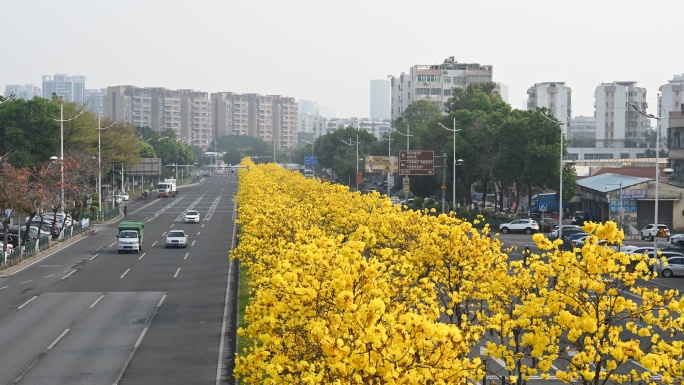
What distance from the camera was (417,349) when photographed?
480 inches

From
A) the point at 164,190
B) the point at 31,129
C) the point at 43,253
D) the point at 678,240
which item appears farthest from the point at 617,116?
the point at 43,253

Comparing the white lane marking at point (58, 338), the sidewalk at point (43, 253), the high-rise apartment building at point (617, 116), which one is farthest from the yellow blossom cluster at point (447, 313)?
the high-rise apartment building at point (617, 116)

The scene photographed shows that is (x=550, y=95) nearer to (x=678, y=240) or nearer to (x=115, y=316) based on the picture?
(x=678, y=240)

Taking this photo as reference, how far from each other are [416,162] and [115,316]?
41673 millimetres

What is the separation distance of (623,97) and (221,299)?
150 meters

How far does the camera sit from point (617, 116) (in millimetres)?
179125

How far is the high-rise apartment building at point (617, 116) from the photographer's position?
177125 millimetres

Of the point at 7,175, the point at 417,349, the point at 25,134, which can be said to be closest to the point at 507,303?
the point at 417,349

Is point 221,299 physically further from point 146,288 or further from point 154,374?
point 154,374

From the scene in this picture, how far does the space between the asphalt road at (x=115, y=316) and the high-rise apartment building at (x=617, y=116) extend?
13020cm

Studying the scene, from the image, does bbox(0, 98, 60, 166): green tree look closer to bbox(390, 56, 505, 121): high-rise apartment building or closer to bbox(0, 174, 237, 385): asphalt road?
bbox(0, 174, 237, 385): asphalt road

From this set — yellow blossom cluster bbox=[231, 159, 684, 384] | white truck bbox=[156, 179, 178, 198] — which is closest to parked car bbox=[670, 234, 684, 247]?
yellow blossom cluster bbox=[231, 159, 684, 384]

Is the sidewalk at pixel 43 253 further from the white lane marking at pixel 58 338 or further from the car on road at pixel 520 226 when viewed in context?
the car on road at pixel 520 226

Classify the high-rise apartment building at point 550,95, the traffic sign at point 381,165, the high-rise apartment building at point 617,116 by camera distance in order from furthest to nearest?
the high-rise apartment building at point 550,95 → the high-rise apartment building at point 617,116 → the traffic sign at point 381,165
